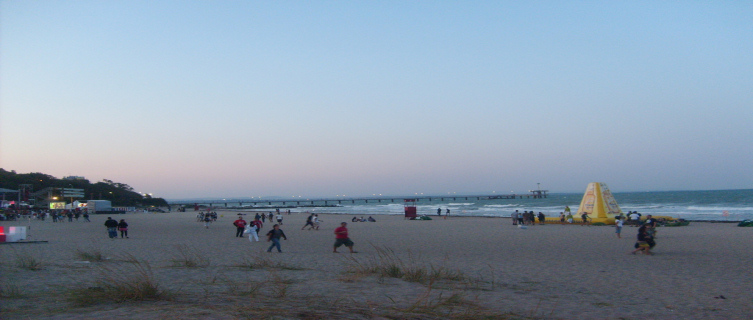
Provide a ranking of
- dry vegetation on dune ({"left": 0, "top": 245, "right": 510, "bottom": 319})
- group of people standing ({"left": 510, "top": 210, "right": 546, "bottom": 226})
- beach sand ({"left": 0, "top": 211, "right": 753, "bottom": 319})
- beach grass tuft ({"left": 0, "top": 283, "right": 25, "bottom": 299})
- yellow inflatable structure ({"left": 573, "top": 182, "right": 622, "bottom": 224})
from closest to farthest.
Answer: dry vegetation on dune ({"left": 0, "top": 245, "right": 510, "bottom": 319})
beach sand ({"left": 0, "top": 211, "right": 753, "bottom": 319})
beach grass tuft ({"left": 0, "top": 283, "right": 25, "bottom": 299})
yellow inflatable structure ({"left": 573, "top": 182, "right": 622, "bottom": 224})
group of people standing ({"left": 510, "top": 210, "right": 546, "bottom": 226})

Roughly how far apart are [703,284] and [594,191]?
792 inches

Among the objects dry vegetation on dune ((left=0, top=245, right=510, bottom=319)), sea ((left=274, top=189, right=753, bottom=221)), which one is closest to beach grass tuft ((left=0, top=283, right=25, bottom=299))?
dry vegetation on dune ((left=0, top=245, right=510, bottom=319))

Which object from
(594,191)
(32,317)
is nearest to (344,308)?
(32,317)

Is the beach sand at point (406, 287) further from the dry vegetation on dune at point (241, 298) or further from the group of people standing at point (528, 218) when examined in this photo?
the group of people standing at point (528, 218)

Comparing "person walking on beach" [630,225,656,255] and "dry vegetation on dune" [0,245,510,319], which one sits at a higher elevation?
"dry vegetation on dune" [0,245,510,319]

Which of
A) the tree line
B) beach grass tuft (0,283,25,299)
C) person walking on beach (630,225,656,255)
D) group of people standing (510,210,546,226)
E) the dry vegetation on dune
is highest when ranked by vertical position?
the tree line

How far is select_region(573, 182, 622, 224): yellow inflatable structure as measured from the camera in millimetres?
27219

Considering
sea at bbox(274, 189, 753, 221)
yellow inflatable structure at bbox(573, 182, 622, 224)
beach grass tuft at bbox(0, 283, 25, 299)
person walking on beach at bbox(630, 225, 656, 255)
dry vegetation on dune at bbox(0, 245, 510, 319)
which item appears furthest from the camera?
sea at bbox(274, 189, 753, 221)

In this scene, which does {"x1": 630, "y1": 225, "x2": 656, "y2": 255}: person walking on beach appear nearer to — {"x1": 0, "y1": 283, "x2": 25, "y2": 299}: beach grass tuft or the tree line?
{"x1": 0, "y1": 283, "x2": 25, "y2": 299}: beach grass tuft

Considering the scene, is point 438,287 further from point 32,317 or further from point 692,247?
point 692,247

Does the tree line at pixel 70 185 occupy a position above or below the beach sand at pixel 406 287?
above

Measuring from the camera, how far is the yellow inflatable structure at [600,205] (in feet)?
89.3

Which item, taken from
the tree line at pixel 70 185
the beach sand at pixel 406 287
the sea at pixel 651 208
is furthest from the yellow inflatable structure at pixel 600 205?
the tree line at pixel 70 185

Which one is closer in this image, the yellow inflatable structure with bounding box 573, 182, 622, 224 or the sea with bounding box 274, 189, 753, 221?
the yellow inflatable structure with bounding box 573, 182, 622, 224
